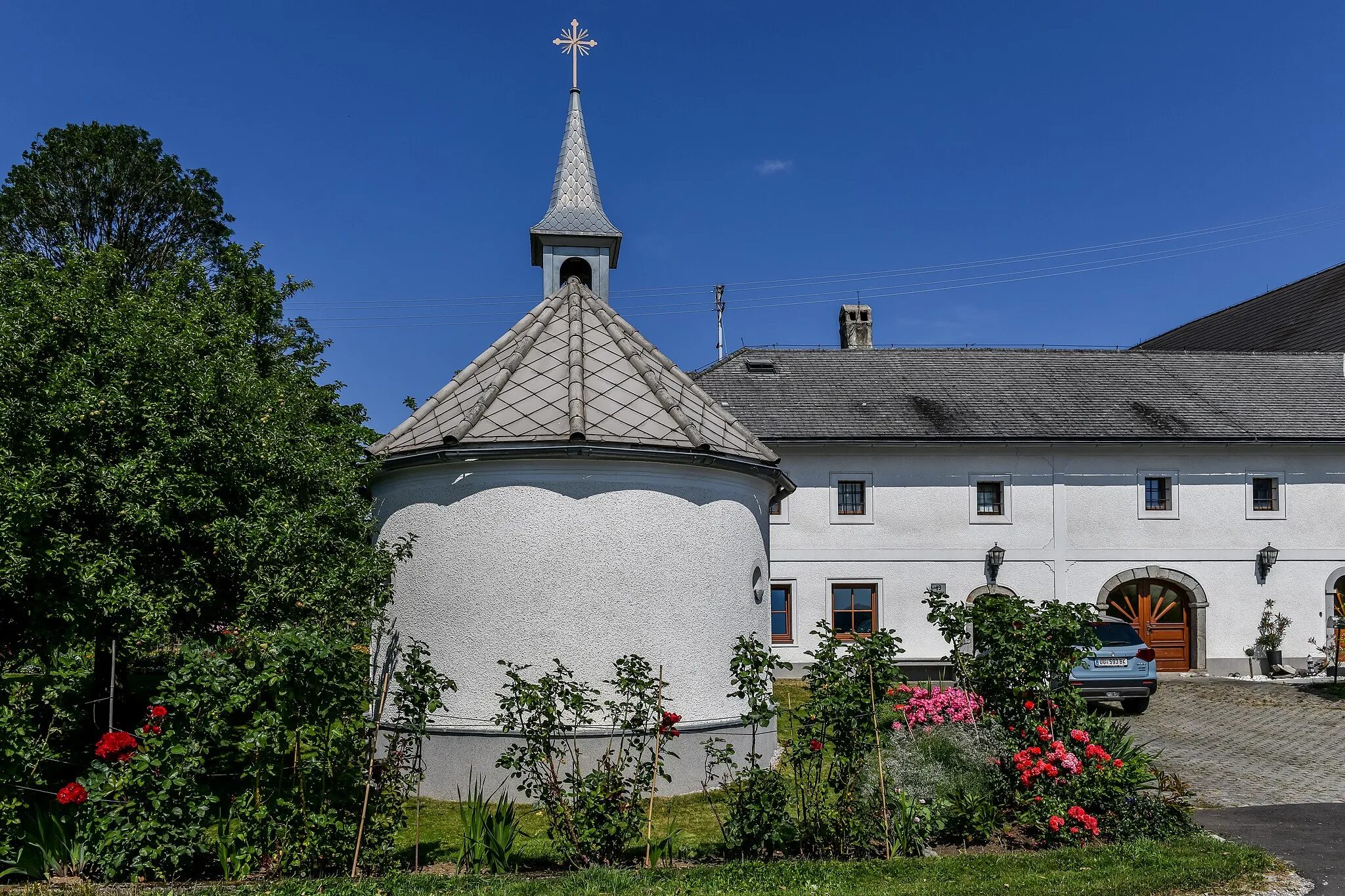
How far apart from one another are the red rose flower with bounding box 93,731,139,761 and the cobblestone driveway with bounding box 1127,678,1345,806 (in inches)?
400

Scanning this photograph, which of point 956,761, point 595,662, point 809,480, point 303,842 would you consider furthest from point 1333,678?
point 303,842

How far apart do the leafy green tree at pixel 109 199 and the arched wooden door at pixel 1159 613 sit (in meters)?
28.2

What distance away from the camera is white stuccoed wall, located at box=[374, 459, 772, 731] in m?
10.5

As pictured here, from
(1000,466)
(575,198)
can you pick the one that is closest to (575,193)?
(575,198)

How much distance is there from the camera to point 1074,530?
25312 millimetres

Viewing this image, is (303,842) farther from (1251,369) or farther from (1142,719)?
(1251,369)

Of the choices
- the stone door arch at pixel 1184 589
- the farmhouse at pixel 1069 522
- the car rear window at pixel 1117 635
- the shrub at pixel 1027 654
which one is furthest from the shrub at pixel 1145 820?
→ the stone door arch at pixel 1184 589

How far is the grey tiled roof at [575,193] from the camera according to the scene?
14.6 metres

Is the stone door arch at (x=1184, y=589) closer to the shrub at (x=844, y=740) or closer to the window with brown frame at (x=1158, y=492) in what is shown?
the window with brown frame at (x=1158, y=492)

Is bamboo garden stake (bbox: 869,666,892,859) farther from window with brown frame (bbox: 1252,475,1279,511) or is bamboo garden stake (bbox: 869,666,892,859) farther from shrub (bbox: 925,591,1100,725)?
window with brown frame (bbox: 1252,475,1279,511)

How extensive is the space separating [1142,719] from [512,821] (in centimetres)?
1369

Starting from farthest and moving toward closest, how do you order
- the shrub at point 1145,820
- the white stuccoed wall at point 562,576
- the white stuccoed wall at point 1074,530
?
the white stuccoed wall at point 1074,530 → the white stuccoed wall at point 562,576 → the shrub at point 1145,820

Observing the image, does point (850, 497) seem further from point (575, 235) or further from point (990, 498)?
point (575, 235)

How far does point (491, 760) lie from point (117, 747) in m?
4.05
